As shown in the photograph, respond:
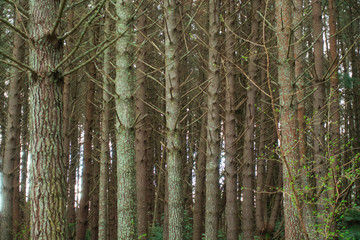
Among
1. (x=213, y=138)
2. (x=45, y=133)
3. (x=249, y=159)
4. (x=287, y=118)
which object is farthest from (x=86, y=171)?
(x=45, y=133)

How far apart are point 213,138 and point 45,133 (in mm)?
4419

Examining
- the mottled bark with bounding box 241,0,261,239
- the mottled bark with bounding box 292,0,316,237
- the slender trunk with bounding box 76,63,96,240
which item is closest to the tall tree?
the mottled bark with bounding box 292,0,316,237

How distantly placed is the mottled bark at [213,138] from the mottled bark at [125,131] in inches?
87.1

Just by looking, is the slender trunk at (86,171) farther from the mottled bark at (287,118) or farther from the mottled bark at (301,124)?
the mottled bark at (287,118)

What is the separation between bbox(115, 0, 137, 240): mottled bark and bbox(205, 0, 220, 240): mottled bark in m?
2.21

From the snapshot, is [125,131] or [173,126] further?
[173,126]

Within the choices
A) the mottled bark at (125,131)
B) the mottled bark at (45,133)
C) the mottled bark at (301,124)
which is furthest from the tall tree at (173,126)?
the mottled bark at (45,133)

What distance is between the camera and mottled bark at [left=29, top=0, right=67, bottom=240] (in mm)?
3859

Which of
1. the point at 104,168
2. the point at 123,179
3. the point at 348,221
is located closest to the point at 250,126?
the point at 104,168

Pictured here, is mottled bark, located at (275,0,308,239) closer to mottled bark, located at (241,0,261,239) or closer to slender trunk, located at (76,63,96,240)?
mottled bark, located at (241,0,261,239)

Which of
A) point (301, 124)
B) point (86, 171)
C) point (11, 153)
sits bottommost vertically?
point (86, 171)

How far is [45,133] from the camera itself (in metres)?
3.94

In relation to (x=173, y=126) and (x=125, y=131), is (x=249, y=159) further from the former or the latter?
(x=125, y=131)

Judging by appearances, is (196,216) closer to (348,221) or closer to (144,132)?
(144,132)
